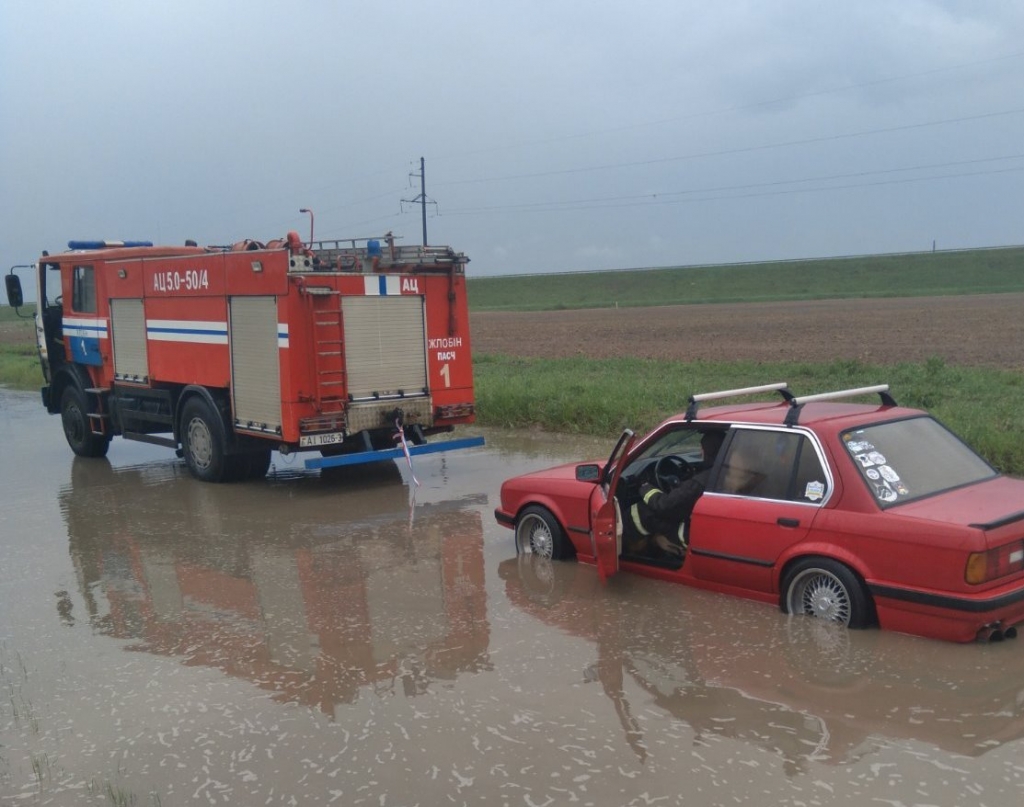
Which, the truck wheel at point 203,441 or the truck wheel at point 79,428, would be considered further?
the truck wheel at point 79,428

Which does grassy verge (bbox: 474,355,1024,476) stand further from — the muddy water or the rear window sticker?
the muddy water

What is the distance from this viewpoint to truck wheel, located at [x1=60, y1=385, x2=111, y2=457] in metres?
15.1

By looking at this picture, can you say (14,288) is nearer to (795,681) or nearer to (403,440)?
(403,440)

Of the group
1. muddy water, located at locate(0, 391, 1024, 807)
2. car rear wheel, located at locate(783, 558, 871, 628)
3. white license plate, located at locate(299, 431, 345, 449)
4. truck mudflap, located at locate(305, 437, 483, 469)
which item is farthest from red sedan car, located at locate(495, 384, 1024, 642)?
white license plate, located at locate(299, 431, 345, 449)

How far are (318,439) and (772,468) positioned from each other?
6.10 metres

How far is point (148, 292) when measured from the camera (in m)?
13.6

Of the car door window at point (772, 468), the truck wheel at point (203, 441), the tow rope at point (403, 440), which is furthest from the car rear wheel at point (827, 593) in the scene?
the truck wheel at point (203, 441)

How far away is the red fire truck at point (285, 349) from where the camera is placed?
447 inches

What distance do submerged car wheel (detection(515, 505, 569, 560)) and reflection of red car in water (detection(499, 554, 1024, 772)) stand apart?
1145 mm

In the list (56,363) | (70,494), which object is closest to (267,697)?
(70,494)

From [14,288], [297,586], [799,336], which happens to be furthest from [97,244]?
[799,336]

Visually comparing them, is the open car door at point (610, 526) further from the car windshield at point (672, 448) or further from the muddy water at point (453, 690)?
the car windshield at point (672, 448)

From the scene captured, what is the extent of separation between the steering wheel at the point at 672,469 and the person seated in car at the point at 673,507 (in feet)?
0.29

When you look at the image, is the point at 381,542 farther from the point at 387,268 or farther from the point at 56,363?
the point at 56,363
